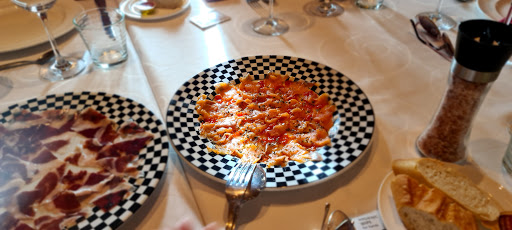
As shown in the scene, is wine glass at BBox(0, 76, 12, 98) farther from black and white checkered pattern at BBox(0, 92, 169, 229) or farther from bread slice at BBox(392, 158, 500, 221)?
bread slice at BBox(392, 158, 500, 221)

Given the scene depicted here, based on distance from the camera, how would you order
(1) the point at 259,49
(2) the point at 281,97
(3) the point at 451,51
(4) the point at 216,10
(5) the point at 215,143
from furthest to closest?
(4) the point at 216,10 → (1) the point at 259,49 → (3) the point at 451,51 → (2) the point at 281,97 → (5) the point at 215,143

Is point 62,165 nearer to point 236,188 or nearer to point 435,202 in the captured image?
point 236,188

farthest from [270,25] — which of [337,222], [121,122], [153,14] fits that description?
[337,222]

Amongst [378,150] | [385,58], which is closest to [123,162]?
[378,150]

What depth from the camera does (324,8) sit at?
154 centimetres

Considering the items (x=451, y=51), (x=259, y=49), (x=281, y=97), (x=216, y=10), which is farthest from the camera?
(x=216, y=10)

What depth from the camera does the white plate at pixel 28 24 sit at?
4.17 feet

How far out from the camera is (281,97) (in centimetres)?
102

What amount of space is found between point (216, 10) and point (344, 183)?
1020 millimetres

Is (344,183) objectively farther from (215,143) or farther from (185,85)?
(185,85)

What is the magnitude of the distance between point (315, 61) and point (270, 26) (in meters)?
0.32

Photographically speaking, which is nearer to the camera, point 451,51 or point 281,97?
point 281,97

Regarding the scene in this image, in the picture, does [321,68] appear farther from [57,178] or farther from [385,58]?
[57,178]

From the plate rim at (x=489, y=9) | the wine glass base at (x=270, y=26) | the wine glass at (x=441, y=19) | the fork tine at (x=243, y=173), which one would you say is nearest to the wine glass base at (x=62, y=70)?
the wine glass base at (x=270, y=26)
